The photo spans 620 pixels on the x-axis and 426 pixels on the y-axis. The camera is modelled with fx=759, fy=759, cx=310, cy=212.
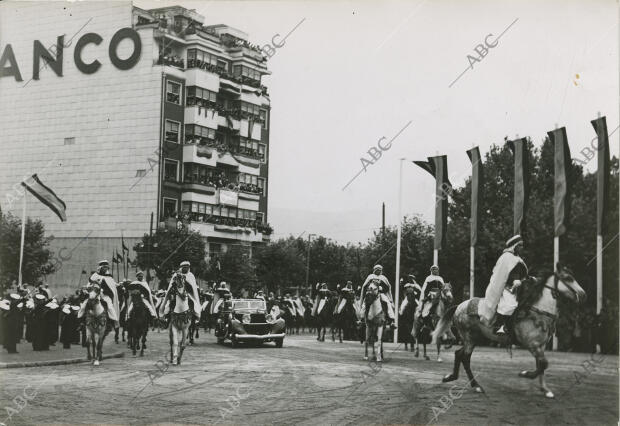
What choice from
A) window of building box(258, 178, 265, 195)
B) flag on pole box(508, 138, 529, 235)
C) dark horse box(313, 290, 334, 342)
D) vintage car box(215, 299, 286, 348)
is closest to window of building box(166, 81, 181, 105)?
window of building box(258, 178, 265, 195)

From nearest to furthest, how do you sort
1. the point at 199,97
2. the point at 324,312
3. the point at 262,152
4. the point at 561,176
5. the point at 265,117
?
the point at 561,176, the point at 324,312, the point at 199,97, the point at 262,152, the point at 265,117

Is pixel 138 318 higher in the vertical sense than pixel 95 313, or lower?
lower

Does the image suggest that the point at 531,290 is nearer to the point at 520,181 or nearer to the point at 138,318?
the point at 520,181

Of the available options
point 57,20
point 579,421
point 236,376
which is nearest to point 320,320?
point 236,376

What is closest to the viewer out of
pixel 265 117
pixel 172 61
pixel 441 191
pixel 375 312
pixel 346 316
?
pixel 375 312

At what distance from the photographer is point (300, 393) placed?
14.7 m

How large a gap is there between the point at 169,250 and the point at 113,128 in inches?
443

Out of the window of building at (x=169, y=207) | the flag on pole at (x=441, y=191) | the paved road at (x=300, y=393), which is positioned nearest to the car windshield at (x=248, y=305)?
the paved road at (x=300, y=393)

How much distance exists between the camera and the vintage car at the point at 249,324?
2914cm

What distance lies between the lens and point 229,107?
7188cm

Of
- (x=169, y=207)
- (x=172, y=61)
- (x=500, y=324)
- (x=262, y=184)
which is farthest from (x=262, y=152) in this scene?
Result: (x=500, y=324)

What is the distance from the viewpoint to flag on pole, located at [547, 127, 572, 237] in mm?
23281

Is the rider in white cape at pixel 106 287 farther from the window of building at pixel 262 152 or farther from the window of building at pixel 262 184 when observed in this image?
the window of building at pixel 262 184

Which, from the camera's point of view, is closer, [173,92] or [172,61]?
[172,61]
